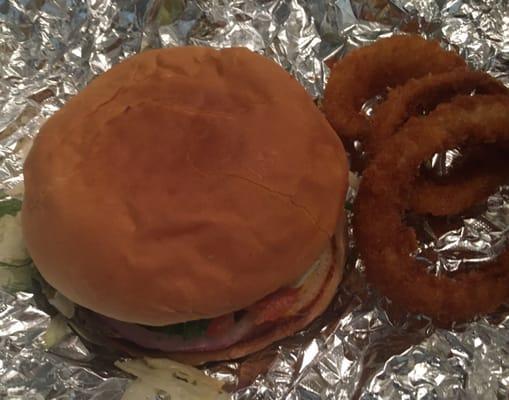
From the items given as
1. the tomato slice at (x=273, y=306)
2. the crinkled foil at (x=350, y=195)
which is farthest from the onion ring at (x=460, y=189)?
the tomato slice at (x=273, y=306)

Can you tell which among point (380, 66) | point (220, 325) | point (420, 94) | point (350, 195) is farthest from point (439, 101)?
point (220, 325)

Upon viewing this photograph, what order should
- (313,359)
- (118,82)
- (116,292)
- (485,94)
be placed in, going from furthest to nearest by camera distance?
(485,94) → (313,359) → (118,82) → (116,292)

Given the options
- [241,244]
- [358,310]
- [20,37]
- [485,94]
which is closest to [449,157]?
[485,94]

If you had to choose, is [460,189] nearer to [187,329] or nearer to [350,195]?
[350,195]

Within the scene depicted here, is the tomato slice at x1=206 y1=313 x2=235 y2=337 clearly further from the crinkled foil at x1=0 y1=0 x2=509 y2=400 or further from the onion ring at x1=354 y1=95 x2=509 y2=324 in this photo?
the onion ring at x1=354 y1=95 x2=509 y2=324

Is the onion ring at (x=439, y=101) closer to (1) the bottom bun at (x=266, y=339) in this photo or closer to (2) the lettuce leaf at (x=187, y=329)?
(1) the bottom bun at (x=266, y=339)

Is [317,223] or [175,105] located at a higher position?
[175,105]

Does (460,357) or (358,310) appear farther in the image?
(358,310)

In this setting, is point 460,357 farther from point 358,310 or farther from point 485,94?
point 485,94
